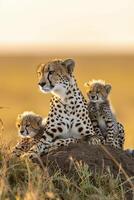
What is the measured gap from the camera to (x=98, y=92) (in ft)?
29.5

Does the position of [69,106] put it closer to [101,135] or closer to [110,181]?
[101,135]

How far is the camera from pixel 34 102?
24.9 metres

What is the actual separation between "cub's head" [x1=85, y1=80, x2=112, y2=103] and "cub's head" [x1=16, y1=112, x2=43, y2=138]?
2.18 feet

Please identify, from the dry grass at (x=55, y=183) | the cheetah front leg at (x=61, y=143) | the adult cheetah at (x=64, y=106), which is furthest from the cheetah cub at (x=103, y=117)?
the dry grass at (x=55, y=183)

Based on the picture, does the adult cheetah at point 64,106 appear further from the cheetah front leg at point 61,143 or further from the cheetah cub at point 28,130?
the cheetah cub at point 28,130

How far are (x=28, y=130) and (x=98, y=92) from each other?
1.02m

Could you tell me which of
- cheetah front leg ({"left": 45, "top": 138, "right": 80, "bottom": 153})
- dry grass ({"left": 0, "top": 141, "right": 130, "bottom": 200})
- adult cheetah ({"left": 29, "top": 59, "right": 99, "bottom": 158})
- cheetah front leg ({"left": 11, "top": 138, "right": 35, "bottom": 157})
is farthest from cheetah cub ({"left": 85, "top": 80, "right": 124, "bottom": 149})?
dry grass ({"left": 0, "top": 141, "right": 130, "bottom": 200})

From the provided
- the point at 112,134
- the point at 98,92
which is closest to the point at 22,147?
the point at 112,134

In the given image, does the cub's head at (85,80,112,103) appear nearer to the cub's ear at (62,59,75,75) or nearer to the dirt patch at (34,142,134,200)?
the cub's ear at (62,59,75,75)

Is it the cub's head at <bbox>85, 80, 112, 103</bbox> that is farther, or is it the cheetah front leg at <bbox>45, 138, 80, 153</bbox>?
the cub's head at <bbox>85, 80, 112, 103</bbox>

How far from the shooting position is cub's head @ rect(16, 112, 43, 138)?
26.9 ft

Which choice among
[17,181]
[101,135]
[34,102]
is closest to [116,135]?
[101,135]

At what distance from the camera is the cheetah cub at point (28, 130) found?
26.0ft

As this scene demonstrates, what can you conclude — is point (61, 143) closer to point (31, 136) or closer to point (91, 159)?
point (91, 159)
